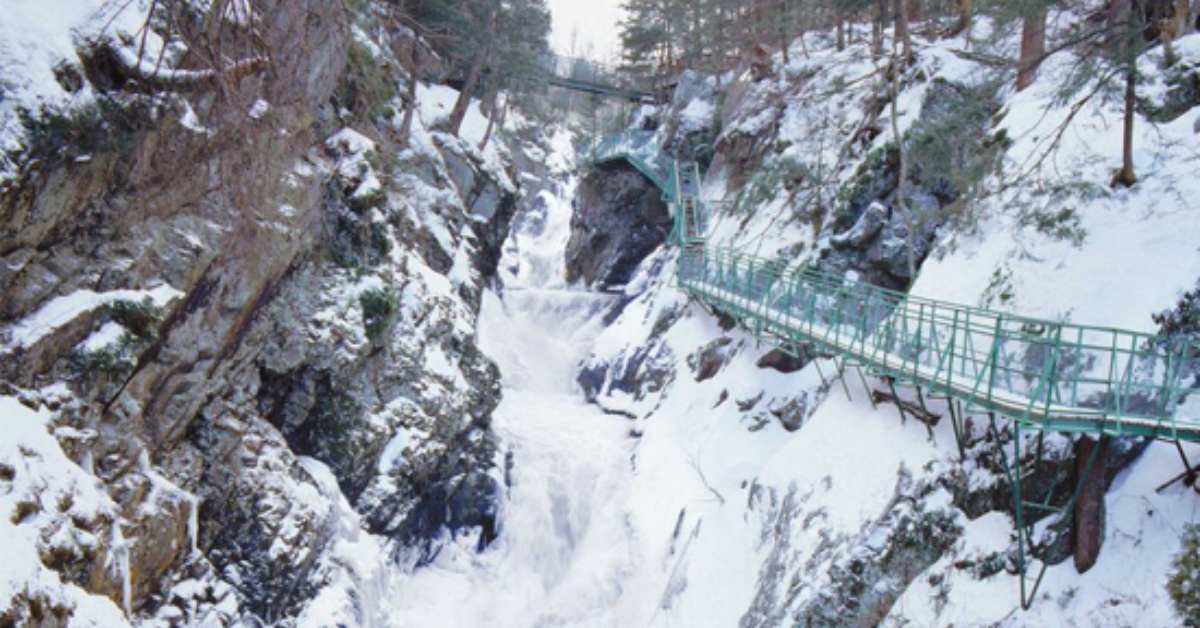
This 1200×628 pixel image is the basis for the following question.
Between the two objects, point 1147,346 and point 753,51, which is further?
point 753,51

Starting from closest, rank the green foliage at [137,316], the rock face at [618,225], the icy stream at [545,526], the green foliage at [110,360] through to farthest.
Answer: the green foliage at [110,360] < the green foliage at [137,316] < the icy stream at [545,526] < the rock face at [618,225]

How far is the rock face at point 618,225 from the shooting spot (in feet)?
105

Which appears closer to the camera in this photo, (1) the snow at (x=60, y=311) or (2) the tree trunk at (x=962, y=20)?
(1) the snow at (x=60, y=311)

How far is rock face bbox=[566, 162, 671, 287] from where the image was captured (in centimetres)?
3206

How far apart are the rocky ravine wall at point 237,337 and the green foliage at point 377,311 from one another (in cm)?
4

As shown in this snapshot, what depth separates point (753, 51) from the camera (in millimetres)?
29172

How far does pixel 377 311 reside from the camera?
1388cm

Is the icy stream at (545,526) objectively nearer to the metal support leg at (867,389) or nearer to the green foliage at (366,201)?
the metal support leg at (867,389)

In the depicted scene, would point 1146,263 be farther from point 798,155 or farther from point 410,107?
point 410,107

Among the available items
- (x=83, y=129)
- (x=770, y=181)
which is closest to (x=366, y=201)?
(x=83, y=129)

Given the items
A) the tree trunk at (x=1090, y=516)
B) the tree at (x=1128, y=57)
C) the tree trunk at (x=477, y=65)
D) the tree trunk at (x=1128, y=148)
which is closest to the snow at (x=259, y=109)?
the tree trunk at (x=1090, y=516)

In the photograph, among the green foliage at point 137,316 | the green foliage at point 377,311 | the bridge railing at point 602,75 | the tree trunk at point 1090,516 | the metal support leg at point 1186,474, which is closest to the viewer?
the metal support leg at point 1186,474

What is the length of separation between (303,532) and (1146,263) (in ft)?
38.6

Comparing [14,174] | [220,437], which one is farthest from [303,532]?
[14,174]
